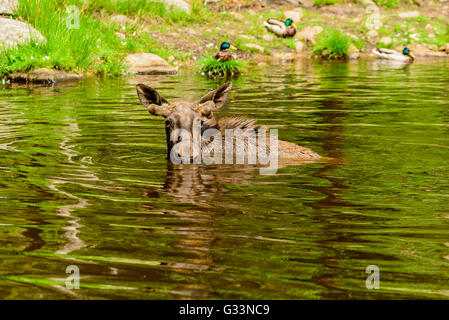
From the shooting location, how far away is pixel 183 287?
3.88 meters

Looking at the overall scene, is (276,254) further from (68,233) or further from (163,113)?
(163,113)

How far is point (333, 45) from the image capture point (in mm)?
24203

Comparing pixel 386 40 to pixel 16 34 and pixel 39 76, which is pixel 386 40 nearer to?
pixel 39 76

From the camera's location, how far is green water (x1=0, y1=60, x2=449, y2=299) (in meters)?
3.98

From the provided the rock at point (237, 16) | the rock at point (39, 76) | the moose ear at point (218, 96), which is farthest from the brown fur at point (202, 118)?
the rock at point (237, 16)

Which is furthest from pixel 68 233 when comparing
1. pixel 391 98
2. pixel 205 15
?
pixel 205 15

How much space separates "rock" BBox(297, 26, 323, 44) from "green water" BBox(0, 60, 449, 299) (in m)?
13.9

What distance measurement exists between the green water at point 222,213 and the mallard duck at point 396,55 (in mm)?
12373

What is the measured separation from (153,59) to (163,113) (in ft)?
40.4

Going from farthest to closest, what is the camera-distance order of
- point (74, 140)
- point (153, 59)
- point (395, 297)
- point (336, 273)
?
point (153, 59) → point (74, 140) → point (336, 273) → point (395, 297)

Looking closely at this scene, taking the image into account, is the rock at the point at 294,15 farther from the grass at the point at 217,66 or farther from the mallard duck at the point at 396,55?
the grass at the point at 217,66

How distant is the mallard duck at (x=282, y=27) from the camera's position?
2491 cm

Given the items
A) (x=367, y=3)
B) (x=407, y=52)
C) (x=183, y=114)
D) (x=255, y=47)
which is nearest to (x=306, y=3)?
(x=367, y=3)

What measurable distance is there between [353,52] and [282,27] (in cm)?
276
